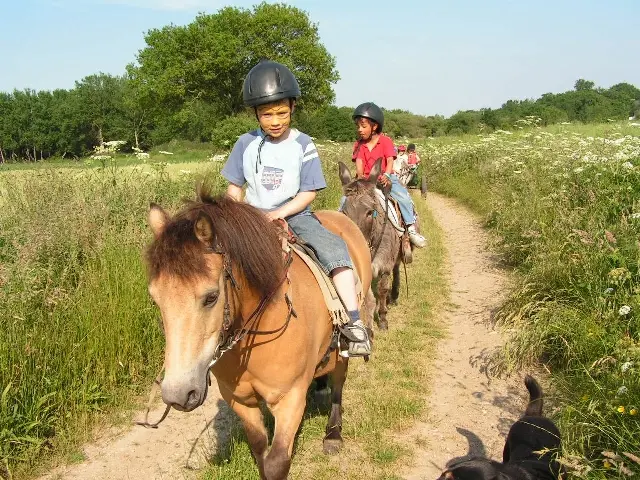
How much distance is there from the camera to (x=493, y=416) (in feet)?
14.6

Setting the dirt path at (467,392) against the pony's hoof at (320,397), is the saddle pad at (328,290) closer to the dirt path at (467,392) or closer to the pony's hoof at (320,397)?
the dirt path at (467,392)

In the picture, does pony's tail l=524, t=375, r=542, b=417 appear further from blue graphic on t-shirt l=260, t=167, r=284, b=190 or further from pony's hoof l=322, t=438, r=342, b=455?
blue graphic on t-shirt l=260, t=167, r=284, b=190

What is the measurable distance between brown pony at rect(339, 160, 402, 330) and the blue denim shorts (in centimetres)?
309

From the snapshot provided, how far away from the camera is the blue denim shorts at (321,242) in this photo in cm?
340

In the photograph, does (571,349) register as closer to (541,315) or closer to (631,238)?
(541,315)

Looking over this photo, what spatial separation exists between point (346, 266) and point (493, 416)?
224 cm

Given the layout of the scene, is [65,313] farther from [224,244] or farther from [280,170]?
[224,244]

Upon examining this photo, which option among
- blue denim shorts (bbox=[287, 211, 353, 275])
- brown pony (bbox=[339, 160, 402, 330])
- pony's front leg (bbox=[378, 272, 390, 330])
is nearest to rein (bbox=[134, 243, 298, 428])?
blue denim shorts (bbox=[287, 211, 353, 275])

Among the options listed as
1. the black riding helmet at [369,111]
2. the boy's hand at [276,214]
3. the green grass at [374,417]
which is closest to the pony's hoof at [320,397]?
the green grass at [374,417]

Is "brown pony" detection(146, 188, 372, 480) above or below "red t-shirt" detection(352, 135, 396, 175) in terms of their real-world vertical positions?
below

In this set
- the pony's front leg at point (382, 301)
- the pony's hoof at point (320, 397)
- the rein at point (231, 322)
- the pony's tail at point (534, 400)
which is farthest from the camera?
the pony's front leg at point (382, 301)

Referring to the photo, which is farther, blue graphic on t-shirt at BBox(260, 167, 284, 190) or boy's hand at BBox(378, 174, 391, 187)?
boy's hand at BBox(378, 174, 391, 187)

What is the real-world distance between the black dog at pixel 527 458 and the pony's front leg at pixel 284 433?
2.83 ft

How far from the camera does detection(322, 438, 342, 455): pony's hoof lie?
4.01m
